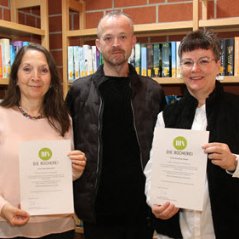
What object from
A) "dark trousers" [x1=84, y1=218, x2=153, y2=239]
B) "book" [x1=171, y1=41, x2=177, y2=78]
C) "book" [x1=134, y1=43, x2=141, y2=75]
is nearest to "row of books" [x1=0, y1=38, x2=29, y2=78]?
"book" [x1=134, y1=43, x2=141, y2=75]

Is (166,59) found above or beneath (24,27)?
beneath

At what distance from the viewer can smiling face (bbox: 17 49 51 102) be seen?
1.73 meters

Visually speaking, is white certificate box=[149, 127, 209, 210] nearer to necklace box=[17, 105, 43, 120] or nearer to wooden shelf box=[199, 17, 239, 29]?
necklace box=[17, 105, 43, 120]

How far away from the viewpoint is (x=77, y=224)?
303 centimetres

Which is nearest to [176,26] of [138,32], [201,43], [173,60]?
[173,60]

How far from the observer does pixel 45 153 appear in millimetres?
1616

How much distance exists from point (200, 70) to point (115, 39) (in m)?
0.58

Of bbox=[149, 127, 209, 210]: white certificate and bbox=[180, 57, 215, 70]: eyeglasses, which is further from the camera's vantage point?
bbox=[180, 57, 215, 70]: eyeglasses

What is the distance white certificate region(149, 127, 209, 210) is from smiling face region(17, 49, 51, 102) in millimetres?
594

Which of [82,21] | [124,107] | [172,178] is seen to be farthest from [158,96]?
[82,21]

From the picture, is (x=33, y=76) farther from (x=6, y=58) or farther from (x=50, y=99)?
(x=6, y=58)

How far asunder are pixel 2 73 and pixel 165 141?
5.16 ft

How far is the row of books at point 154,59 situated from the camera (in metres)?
2.55

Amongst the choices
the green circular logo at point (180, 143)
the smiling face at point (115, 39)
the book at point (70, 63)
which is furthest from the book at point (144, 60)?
the green circular logo at point (180, 143)
